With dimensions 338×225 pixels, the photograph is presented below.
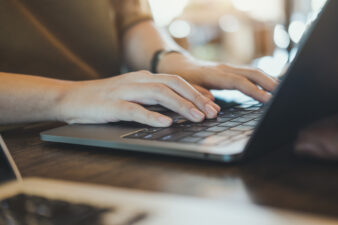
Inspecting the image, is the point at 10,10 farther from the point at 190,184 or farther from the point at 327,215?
the point at 327,215

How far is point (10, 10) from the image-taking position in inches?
34.0

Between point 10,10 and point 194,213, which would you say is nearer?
point 194,213

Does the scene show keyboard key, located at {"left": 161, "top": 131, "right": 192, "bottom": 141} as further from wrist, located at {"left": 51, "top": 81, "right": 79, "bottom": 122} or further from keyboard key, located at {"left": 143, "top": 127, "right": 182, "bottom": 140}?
wrist, located at {"left": 51, "top": 81, "right": 79, "bottom": 122}

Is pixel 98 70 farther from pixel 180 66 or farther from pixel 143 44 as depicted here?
pixel 180 66

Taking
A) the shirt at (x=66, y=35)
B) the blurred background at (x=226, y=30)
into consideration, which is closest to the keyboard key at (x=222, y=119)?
the shirt at (x=66, y=35)

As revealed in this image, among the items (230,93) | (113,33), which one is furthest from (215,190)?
(113,33)

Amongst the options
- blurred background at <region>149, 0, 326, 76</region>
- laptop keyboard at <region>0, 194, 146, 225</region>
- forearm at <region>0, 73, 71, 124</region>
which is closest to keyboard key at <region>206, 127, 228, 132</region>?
laptop keyboard at <region>0, 194, 146, 225</region>

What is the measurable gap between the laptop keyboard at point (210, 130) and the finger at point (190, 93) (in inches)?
0.7

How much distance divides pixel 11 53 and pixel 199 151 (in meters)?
0.72

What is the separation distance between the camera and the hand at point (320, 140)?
0.31 metres

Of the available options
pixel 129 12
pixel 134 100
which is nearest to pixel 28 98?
pixel 134 100

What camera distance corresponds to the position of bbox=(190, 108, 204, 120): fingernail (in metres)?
0.49

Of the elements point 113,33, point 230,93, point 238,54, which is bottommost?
point 238,54

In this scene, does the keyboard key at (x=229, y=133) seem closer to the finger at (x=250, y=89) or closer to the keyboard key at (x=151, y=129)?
the keyboard key at (x=151, y=129)
